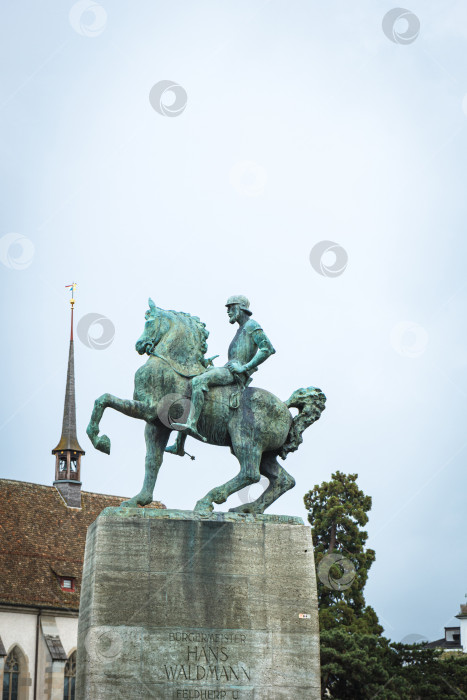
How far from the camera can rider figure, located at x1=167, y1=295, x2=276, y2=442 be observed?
547 inches

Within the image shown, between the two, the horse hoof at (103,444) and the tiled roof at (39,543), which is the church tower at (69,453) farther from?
the horse hoof at (103,444)

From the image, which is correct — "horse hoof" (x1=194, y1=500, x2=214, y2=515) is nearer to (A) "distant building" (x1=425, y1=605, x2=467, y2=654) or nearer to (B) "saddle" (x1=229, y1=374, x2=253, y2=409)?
(B) "saddle" (x1=229, y1=374, x2=253, y2=409)

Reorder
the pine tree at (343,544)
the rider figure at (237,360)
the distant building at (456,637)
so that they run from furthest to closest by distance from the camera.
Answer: the distant building at (456,637)
the pine tree at (343,544)
the rider figure at (237,360)

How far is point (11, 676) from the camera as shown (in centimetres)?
5178

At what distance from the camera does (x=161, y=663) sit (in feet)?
41.1

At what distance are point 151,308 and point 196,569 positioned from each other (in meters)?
3.79

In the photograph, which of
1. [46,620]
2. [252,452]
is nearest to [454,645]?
[46,620]

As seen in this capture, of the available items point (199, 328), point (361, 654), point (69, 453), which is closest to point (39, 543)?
point (69, 453)

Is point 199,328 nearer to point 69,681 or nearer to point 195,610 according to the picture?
point 195,610

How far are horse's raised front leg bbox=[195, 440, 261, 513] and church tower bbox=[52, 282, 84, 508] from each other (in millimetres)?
48194

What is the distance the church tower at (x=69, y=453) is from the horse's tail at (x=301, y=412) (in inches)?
1885

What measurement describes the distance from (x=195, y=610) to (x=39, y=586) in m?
43.0

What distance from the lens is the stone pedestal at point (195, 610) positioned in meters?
12.5

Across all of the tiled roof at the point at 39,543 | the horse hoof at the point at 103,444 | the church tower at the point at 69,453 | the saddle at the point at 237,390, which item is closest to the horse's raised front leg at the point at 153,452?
the horse hoof at the point at 103,444
